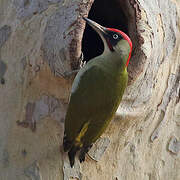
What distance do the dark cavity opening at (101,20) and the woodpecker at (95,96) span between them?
0.74 feet

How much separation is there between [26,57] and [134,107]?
2.13 feet

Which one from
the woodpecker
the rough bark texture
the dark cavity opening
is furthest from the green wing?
the dark cavity opening

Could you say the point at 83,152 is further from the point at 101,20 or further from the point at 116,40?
the point at 101,20

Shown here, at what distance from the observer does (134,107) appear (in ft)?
6.66

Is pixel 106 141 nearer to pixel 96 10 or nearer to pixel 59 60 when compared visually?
pixel 59 60

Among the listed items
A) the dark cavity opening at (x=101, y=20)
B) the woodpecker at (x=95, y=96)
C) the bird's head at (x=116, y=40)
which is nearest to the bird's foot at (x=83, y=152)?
the woodpecker at (x=95, y=96)

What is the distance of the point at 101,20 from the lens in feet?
8.48

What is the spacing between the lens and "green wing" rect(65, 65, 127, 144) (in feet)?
5.88

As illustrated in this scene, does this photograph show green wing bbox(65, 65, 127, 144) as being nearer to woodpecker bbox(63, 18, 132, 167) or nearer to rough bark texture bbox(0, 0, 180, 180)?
woodpecker bbox(63, 18, 132, 167)

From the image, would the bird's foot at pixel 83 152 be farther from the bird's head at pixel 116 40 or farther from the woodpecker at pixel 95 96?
the bird's head at pixel 116 40

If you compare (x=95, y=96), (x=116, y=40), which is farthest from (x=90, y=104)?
(x=116, y=40)

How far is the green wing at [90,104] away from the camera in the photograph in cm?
179

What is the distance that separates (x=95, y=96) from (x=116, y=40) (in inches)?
12.4

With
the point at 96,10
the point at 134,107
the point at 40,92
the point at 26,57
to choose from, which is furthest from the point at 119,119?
the point at 96,10
